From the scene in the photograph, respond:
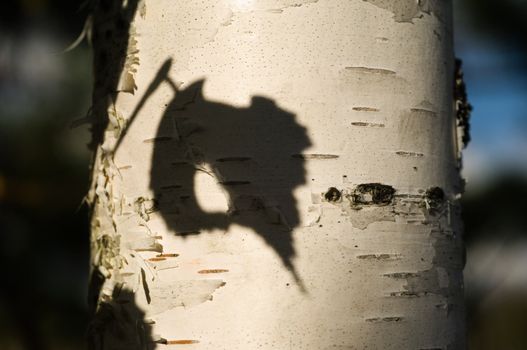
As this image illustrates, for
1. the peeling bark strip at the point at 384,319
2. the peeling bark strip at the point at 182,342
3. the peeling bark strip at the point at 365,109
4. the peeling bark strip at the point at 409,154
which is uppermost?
the peeling bark strip at the point at 365,109

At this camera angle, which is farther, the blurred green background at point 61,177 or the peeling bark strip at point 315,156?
the blurred green background at point 61,177

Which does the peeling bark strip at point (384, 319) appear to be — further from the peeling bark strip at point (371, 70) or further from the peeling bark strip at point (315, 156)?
the peeling bark strip at point (371, 70)

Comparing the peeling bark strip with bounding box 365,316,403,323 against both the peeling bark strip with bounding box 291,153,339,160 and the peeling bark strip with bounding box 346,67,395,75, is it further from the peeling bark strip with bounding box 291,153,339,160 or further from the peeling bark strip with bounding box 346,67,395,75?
the peeling bark strip with bounding box 346,67,395,75

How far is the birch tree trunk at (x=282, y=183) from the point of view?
94 cm

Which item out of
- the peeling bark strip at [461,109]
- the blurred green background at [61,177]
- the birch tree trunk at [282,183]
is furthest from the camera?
the blurred green background at [61,177]

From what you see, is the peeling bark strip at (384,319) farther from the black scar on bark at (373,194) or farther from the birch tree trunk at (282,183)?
the black scar on bark at (373,194)

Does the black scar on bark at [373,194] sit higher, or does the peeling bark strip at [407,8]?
the peeling bark strip at [407,8]

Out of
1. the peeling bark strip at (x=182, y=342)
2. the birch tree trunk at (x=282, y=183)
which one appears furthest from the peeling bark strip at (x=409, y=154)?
the peeling bark strip at (x=182, y=342)

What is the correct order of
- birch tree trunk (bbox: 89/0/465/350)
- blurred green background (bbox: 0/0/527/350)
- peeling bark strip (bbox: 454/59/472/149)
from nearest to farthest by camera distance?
birch tree trunk (bbox: 89/0/465/350), peeling bark strip (bbox: 454/59/472/149), blurred green background (bbox: 0/0/527/350)

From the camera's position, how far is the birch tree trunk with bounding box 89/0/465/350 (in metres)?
0.94

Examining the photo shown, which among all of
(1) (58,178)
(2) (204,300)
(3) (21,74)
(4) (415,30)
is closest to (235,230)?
(2) (204,300)

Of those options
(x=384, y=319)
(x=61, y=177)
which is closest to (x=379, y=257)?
(x=384, y=319)

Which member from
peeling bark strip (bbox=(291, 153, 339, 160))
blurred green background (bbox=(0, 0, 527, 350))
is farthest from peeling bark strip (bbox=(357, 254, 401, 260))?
blurred green background (bbox=(0, 0, 527, 350))

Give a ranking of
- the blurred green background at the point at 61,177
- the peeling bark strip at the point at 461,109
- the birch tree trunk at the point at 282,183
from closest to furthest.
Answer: the birch tree trunk at the point at 282,183 < the peeling bark strip at the point at 461,109 < the blurred green background at the point at 61,177
